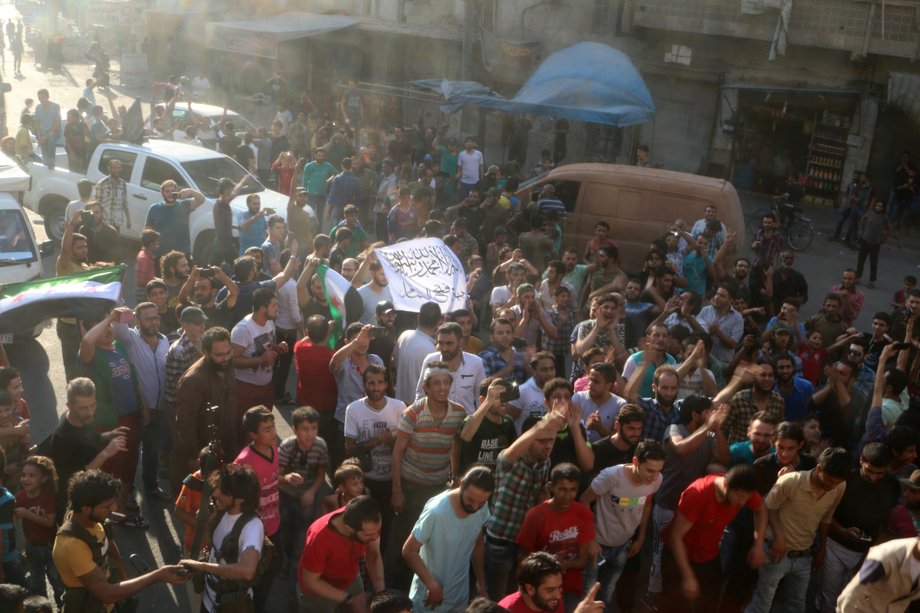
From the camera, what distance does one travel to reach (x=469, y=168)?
57.7 ft

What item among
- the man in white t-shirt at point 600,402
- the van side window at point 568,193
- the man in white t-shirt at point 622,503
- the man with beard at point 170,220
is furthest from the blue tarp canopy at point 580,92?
the man in white t-shirt at point 622,503

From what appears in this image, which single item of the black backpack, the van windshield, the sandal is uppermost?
the van windshield

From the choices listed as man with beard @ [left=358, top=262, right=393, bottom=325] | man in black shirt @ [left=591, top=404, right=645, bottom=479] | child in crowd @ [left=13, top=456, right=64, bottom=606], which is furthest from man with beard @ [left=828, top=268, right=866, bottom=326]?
child in crowd @ [left=13, top=456, right=64, bottom=606]

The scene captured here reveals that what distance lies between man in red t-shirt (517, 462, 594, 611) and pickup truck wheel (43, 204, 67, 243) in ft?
39.2

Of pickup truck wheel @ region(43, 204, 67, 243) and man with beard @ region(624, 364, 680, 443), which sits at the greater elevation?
man with beard @ region(624, 364, 680, 443)

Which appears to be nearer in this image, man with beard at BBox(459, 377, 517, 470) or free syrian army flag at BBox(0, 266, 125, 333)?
man with beard at BBox(459, 377, 517, 470)

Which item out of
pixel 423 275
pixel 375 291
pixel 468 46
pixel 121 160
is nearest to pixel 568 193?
pixel 423 275

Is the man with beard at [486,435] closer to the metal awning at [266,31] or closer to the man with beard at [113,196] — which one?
the man with beard at [113,196]

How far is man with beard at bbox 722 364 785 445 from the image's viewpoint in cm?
702

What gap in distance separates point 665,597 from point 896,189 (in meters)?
16.1

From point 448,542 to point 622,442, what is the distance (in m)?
1.53

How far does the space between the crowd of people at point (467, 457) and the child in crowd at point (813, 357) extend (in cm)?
4

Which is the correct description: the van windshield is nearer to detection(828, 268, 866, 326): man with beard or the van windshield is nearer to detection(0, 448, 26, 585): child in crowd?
detection(0, 448, 26, 585): child in crowd

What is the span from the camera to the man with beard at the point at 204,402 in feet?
21.1
